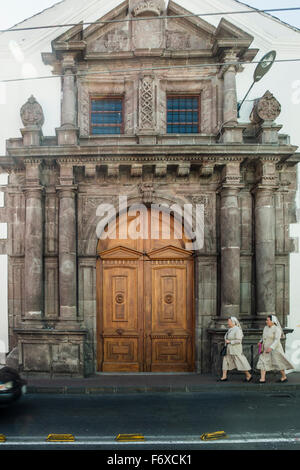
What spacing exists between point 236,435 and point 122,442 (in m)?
1.74

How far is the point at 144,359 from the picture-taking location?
35.8ft

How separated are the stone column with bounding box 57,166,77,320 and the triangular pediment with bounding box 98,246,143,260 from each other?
2.79 feet

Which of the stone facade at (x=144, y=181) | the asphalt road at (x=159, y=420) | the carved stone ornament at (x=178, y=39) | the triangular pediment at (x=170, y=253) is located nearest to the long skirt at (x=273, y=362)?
the asphalt road at (x=159, y=420)

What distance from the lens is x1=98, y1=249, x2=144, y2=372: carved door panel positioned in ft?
35.8

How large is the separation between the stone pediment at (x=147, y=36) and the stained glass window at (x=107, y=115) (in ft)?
3.76

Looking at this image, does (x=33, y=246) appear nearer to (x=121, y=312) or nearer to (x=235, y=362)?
(x=121, y=312)

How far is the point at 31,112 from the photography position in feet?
34.7

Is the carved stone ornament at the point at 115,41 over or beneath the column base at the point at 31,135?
over

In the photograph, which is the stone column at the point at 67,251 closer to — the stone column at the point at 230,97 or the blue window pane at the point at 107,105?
the blue window pane at the point at 107,105

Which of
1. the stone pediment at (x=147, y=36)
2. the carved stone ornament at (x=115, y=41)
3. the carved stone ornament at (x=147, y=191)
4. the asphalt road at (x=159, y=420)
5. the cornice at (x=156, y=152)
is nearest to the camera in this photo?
the asphalt road at (x=159, y=420)

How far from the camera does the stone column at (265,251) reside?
411 inches

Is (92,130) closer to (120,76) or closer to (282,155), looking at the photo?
(120,76)

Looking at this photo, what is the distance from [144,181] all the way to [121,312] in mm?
3569
